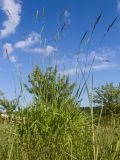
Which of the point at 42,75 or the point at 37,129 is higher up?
the point at 42,75

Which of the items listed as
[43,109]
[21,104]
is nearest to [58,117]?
[43,109]

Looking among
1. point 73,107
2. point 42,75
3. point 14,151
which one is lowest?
point 14,151

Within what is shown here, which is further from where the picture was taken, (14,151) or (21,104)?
(21,104)

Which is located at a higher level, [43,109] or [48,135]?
[43,109]

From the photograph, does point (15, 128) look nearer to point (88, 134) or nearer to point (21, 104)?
point (21, 104)

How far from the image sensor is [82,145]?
3.99 meters

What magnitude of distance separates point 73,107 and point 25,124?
662mm

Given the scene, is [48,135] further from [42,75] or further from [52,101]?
[42,75]

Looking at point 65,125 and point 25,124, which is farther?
point 25,124

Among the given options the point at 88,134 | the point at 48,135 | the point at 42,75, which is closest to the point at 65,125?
the point at 48,135

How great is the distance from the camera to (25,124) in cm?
425

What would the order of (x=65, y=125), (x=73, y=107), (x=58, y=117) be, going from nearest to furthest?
(x=65, y=125), (x=58, y=117), (x=73, y=107)

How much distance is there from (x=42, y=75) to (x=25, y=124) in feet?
2.34

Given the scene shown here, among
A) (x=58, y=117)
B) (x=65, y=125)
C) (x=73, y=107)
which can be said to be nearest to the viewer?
(x=65, y=125)
